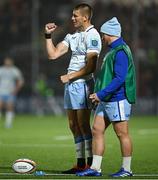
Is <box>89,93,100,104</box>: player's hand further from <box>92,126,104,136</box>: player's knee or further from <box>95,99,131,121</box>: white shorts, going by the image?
<box>92,126,104,136</box>: player's knee

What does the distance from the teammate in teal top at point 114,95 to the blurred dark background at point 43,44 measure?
19.5m

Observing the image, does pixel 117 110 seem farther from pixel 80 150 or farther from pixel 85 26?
pixel 85 26

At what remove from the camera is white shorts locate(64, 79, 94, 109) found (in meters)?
10.9

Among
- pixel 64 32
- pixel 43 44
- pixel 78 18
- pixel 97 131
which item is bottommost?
pixel 97 131

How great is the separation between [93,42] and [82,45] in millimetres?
220

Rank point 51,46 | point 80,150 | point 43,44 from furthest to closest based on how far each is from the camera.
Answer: point 43,44 < point 80,150 < point 51,46

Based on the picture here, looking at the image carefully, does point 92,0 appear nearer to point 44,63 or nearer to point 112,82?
point 44,63

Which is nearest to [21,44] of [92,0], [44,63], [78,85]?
[44,63]

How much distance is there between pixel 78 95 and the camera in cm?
1088

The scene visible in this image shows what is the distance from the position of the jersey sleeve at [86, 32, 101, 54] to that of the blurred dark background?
62.3 ft

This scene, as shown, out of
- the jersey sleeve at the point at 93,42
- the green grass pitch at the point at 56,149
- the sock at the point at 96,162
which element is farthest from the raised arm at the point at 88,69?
the green grass pitch at the point at 56,149

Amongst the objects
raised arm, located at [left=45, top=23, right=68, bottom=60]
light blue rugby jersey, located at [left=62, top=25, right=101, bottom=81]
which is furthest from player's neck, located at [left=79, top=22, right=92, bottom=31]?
raised arm, located at [left=45, top=23, right=68, bottom=60]

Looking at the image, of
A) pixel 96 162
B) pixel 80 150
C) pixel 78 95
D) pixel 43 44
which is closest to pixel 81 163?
pixel 80 150

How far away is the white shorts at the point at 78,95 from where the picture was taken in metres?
10.9
